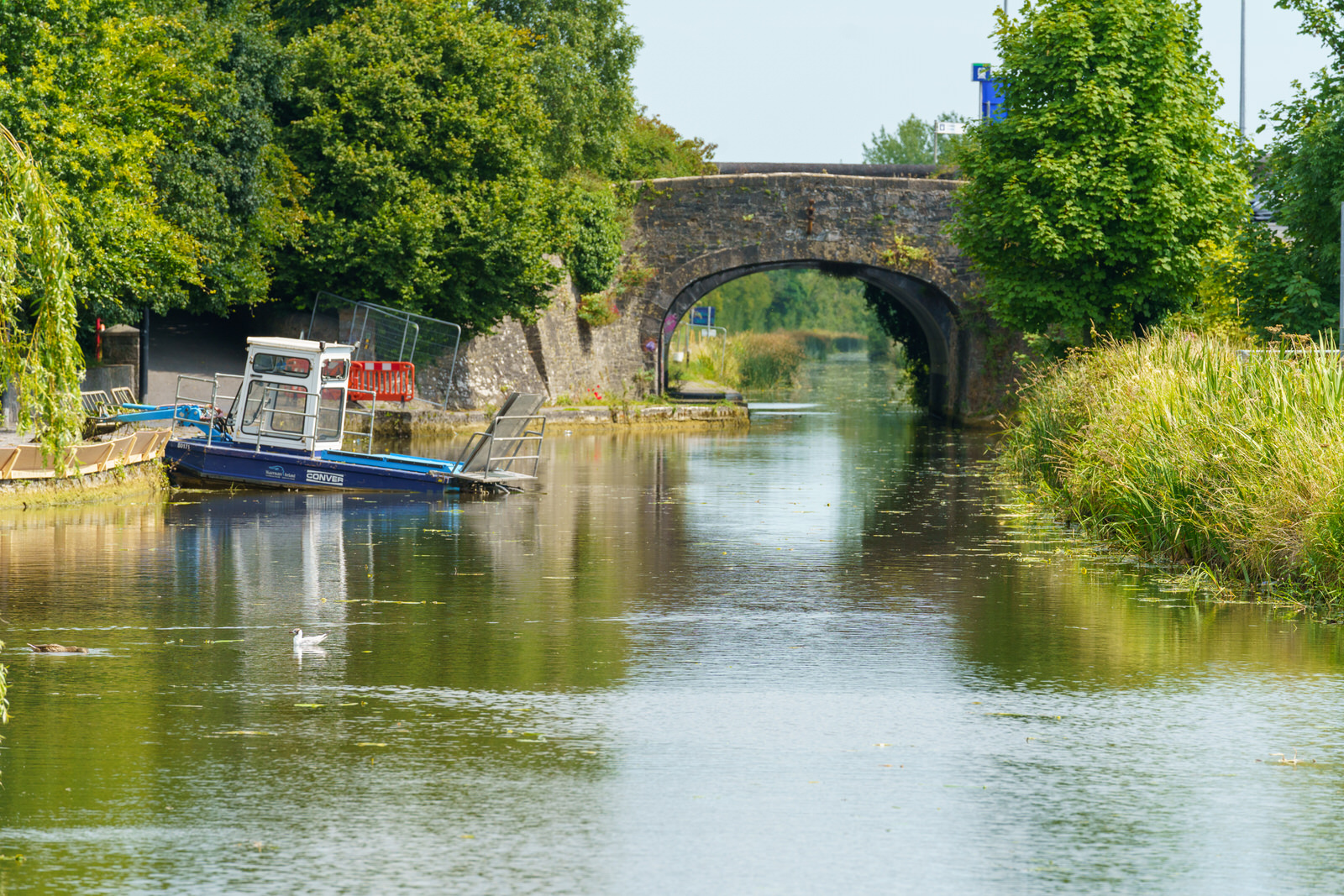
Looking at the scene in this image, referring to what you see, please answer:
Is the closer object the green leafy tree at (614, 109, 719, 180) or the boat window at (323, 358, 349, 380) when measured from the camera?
the boat window at (323, 358, 349, 380)

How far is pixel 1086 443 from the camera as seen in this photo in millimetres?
18156

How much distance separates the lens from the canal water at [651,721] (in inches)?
253

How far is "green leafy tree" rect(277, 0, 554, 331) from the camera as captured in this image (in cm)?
3566

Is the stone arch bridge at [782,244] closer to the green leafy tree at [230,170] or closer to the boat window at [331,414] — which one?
the green leafy tree at [230,170]

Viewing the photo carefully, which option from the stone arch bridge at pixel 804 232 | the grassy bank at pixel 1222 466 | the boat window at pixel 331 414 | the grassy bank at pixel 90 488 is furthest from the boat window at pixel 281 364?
the stone arch bridge at pixel 804 232

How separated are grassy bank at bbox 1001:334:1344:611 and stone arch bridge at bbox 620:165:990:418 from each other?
22.0 m

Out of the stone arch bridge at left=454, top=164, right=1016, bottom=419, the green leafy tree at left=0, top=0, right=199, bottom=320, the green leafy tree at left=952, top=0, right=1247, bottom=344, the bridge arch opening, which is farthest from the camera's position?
the bridge arch opening

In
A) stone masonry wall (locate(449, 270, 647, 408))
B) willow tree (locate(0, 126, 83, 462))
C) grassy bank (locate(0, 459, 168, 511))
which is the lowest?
grassy bank (locate(0, 459, 168, 511))

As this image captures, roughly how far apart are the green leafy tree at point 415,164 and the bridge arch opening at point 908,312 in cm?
770

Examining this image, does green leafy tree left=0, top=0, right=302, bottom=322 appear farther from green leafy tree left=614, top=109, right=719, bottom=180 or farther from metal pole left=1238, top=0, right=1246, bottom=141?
metal pole left=1238, top=0, right=1246, bottom=141

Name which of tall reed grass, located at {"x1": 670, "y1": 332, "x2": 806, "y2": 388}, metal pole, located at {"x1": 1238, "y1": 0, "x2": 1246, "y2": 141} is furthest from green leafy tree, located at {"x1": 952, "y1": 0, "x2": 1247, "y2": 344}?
metal pole, located at {"x1": 1238, "y1": 0, "x2": 1246, "y2": 141}

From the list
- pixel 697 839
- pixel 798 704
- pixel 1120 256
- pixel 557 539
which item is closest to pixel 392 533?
pixel 557 539

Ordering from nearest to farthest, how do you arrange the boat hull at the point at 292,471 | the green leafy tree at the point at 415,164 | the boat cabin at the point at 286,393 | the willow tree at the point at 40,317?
the willow tree at the point at 40,317 < the boat hull at the point at 292,471 < the boat cabin at the point at 286,393 < the green leafy tree at the point at 415,164

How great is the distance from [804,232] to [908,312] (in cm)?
951
